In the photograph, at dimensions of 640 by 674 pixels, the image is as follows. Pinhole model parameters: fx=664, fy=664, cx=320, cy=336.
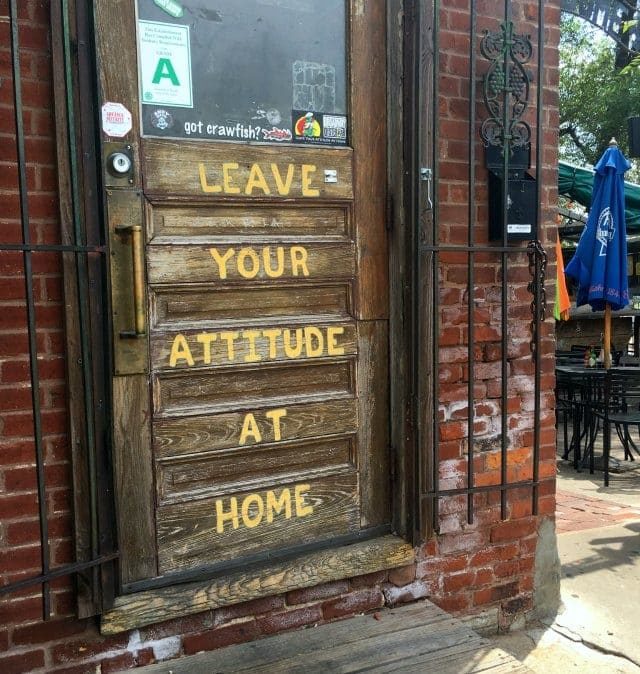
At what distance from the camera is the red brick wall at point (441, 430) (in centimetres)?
210

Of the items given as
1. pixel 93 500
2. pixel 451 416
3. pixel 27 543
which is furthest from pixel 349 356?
pixel 27 543

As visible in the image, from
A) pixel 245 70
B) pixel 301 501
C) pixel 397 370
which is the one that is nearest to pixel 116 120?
pixel 245 70

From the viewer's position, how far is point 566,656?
280 centimetres

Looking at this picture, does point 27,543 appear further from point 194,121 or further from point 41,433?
point 194,121

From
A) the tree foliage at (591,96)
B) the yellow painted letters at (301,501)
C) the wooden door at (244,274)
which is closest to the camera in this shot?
the wooden door at (244,274)

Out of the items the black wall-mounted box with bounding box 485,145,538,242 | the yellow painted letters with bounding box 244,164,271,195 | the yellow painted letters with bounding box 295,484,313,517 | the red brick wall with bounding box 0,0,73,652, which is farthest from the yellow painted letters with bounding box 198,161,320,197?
the yellow painted letters with bounding box 295,484,313,517

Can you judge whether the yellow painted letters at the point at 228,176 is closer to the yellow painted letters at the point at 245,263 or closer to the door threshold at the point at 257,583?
the yellow painted letters at the point at 245,263

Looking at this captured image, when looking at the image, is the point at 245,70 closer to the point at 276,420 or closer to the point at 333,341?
the point at 333,341

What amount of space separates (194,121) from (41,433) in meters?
1.20

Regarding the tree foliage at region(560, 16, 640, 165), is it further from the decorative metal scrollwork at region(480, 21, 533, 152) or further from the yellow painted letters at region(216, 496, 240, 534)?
the yellow painted letters at region(216, 496, 240, 534)

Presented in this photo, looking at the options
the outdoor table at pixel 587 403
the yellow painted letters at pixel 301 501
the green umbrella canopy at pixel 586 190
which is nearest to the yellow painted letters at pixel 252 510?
the yellow painted letters at pixel 301 501

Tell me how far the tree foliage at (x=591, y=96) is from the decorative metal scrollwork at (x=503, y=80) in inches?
530

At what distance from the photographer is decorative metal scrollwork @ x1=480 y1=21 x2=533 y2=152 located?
9.16ft

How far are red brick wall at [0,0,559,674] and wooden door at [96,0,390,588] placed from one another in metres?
0.20
